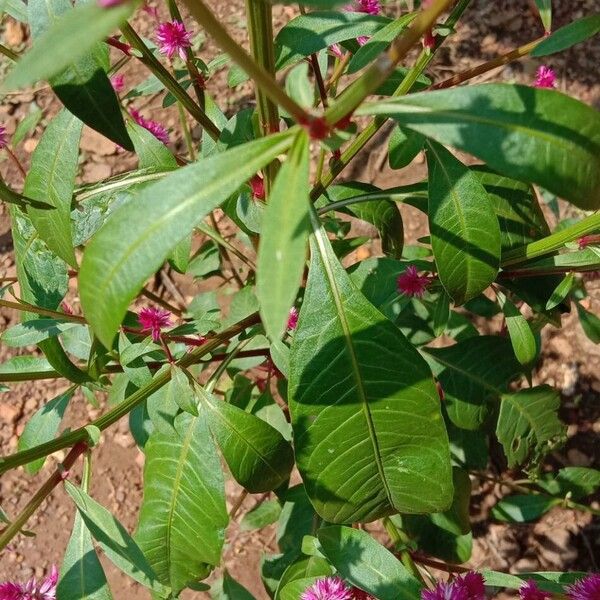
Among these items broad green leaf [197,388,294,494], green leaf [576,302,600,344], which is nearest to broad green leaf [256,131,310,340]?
broad green leaf [197,388,294,494]

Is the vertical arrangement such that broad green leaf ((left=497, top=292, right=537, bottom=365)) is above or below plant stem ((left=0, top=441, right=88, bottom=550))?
below

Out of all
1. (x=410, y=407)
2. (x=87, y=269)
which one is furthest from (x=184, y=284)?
(x=87, y=269)

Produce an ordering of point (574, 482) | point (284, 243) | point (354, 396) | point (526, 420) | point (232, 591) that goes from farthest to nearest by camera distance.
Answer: point (574, 482) < point (232, 591) < point (526, 420) < point (354, 396) < point (284, 243)

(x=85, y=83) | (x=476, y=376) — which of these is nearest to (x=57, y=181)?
(x=85, y=83)

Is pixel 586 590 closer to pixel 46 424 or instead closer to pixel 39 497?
pixel 39 497

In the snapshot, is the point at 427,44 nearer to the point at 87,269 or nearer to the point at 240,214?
the point at 240,214

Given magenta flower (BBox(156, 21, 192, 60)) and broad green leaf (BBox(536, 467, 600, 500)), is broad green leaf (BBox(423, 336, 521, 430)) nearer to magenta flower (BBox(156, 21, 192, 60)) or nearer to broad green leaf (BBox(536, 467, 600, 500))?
broad green leaf (BBox(536, 467, 600, 500))

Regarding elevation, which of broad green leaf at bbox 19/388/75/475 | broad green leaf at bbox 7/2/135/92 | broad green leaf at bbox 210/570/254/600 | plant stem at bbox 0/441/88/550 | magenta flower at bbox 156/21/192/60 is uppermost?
broad green leaf at bbox 7/2/135/92
